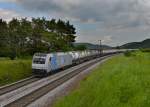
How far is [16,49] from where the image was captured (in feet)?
238

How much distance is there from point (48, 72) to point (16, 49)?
86.8 feet

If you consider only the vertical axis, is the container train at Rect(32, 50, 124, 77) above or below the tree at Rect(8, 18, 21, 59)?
below

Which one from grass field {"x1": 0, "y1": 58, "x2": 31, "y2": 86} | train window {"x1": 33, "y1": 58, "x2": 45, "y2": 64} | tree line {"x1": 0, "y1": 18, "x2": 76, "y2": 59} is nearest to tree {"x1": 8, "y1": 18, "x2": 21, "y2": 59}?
tree line {"x1": 0, "y1": 18, "x2": 76, "y2": 59}

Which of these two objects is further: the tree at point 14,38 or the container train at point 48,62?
the tree at point 14,38

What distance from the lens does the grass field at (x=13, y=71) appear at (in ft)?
A: 140

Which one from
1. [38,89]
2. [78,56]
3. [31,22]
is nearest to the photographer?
[38,89]

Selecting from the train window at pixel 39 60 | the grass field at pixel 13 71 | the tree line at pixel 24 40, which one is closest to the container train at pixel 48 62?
the train window at pixel 39 60

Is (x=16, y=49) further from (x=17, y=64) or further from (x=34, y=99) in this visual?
(x=34, y=99)

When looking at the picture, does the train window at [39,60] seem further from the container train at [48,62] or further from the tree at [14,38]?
the tree at [14,38]

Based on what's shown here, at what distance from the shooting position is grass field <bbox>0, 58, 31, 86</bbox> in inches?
1676

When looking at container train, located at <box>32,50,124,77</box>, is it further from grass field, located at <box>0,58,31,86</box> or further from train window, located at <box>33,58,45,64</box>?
grass field, located at <box>0,58,31,86</box>

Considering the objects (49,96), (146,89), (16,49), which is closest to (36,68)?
(49,96)

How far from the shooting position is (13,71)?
46219mm

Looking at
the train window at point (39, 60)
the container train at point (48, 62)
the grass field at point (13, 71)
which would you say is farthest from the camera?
the train window at point (39, 60)
